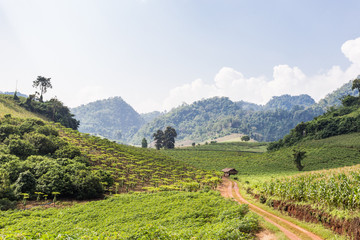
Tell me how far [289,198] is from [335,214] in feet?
17.9

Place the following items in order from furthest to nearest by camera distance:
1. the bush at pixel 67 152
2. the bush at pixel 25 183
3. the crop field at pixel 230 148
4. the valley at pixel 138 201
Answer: the crop field at pixel 230 148, the bush at pixel 67 152, the bush at pixel 25 183, the valley at pixel 138 201

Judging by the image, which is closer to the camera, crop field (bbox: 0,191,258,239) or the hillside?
crop field (bbox: 0,191,258,239)

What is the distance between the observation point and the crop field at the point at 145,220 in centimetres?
1092

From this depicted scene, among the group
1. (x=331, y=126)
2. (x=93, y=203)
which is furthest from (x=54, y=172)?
(x=331, y=126)

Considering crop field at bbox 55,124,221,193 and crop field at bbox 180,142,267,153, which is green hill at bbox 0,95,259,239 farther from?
crop field at bbox 180,142,267,153

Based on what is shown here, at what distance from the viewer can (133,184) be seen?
33969mm

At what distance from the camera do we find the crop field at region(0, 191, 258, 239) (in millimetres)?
10922

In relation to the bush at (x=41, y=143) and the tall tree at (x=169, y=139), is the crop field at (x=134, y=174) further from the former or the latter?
the tall tree at (x=169, y=139)

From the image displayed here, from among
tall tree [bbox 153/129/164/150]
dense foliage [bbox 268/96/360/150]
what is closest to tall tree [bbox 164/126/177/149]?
tall tree [bbox 153/129/164/150]

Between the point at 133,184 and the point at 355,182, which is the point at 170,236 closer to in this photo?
the point at 355,182

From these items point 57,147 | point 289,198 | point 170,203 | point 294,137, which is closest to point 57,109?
point 57,147

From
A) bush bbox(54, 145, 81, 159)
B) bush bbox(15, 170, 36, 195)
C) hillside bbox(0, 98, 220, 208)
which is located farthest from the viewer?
bush bbox(54, 145, 81, 159)

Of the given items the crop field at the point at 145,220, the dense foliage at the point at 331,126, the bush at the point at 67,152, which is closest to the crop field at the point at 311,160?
the dense foliage at the point at 331,126

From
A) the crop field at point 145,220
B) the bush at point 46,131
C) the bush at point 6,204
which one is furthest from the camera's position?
the bush at point 46,131
